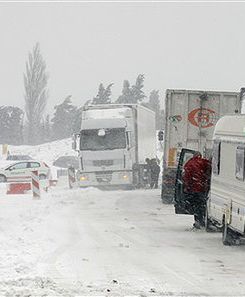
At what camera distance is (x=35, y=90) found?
112312 millimetres

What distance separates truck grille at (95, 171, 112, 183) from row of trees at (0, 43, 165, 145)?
69.7 m

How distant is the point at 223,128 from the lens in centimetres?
1574

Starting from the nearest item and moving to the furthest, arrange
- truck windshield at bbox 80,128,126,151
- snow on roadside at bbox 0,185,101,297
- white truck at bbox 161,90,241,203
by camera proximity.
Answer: snow on roadside at bbox 0,185,101,297 → white truck at bbox 161,90,241,203 → truck windshield at bbox 80,128,126,151

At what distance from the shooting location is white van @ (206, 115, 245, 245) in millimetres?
14078

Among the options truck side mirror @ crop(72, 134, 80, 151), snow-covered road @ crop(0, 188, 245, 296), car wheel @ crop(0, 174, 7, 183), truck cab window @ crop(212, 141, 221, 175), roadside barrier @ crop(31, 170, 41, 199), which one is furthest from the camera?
car wheel @ crop(0, 174, 7, 183)

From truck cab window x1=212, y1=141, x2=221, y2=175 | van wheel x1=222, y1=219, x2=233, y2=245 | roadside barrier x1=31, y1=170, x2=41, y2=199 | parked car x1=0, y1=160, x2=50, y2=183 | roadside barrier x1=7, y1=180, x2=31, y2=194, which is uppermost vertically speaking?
truck cab window x1=212, y1=141, x2=221, y2=175

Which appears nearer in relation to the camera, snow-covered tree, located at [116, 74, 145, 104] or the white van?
the white van

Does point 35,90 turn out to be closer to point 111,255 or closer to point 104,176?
point 104,176

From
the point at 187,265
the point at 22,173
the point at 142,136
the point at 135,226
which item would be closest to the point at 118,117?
the point at 142,136

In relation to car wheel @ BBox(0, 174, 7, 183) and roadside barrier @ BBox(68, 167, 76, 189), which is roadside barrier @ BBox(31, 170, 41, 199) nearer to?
roadside barrier @ BBox(68, 167, 76, 189)

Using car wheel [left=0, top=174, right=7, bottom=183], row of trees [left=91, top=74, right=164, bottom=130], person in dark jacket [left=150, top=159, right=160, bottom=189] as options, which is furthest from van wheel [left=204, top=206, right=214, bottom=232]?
row of trees [left=91, top=74, right=164, bottom=130]

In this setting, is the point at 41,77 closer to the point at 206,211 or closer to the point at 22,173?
the point at 22,173

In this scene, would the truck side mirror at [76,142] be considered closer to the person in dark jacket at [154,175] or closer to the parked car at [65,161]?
the person in dark jacket at [154,175]

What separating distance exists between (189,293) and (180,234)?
7341 mm
